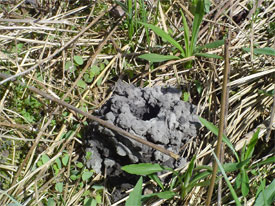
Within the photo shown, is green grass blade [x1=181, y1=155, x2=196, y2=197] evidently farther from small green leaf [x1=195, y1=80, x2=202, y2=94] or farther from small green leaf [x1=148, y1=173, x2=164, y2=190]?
small green leaf [x1=195, y1=80, x2=202, y2=94]

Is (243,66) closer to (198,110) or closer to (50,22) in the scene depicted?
(198,110)

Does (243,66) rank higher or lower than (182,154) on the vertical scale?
higher

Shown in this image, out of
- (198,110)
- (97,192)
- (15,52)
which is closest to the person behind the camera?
(97,192)

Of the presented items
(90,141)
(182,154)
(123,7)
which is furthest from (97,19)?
(182,154)

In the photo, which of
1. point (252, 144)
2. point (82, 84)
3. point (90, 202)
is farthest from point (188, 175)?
point (82, 84)

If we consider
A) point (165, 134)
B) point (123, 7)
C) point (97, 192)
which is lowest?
point (97, 192)

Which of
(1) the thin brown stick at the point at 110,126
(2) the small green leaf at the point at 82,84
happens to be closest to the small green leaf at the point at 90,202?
(1) the thin brown stick at the point at 110,126

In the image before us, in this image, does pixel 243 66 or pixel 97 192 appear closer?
pixel 97 192
